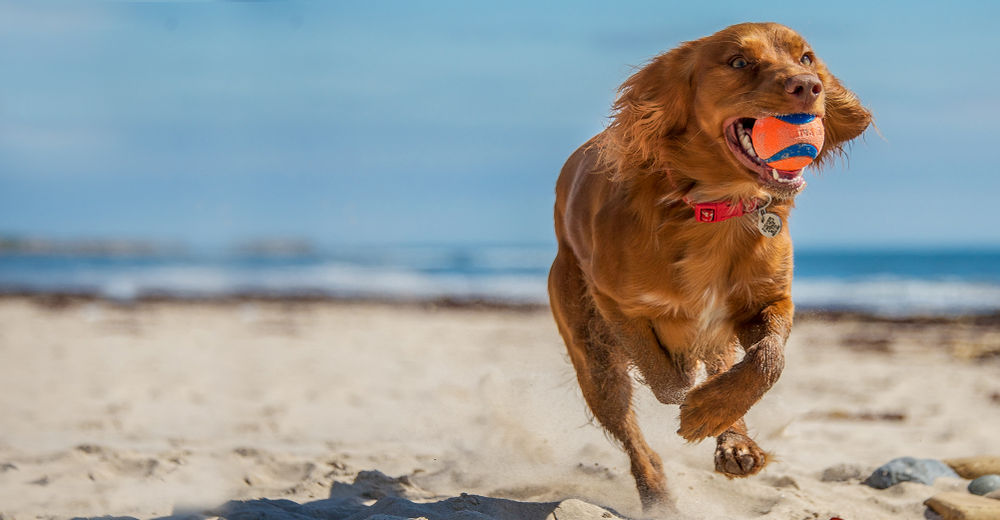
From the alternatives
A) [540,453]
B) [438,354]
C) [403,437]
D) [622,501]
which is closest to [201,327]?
[438,354]

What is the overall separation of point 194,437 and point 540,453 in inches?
87.3

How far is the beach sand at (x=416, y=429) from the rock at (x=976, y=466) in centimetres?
19

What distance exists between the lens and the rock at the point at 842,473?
15.0ft

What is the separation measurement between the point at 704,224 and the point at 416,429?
123 inches

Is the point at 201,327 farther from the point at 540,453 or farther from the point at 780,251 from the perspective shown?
the point at 780,251

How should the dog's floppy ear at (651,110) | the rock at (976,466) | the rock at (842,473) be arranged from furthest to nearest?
the rock at (842,473)
the rock at (976,466)
the dog's floppy ear at (651,110)

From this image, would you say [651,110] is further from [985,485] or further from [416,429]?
[416,429]

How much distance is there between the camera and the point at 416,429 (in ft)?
20.0

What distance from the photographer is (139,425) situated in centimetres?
613

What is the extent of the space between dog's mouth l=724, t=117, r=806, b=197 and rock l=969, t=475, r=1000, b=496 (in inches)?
73.8

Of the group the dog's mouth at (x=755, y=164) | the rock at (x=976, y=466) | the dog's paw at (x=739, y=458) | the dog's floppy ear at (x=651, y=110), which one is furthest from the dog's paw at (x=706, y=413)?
the rock at (x=976, y=466)

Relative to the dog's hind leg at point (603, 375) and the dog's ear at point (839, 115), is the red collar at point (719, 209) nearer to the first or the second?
the dog's ear at point (839, 115)

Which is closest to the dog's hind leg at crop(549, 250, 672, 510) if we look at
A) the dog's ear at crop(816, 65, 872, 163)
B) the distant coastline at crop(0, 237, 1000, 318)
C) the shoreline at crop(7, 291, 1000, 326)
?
the dog's ear at crop(816, 65, 872, 163)

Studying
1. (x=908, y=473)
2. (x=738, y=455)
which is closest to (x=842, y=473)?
(x=908, y=473)
